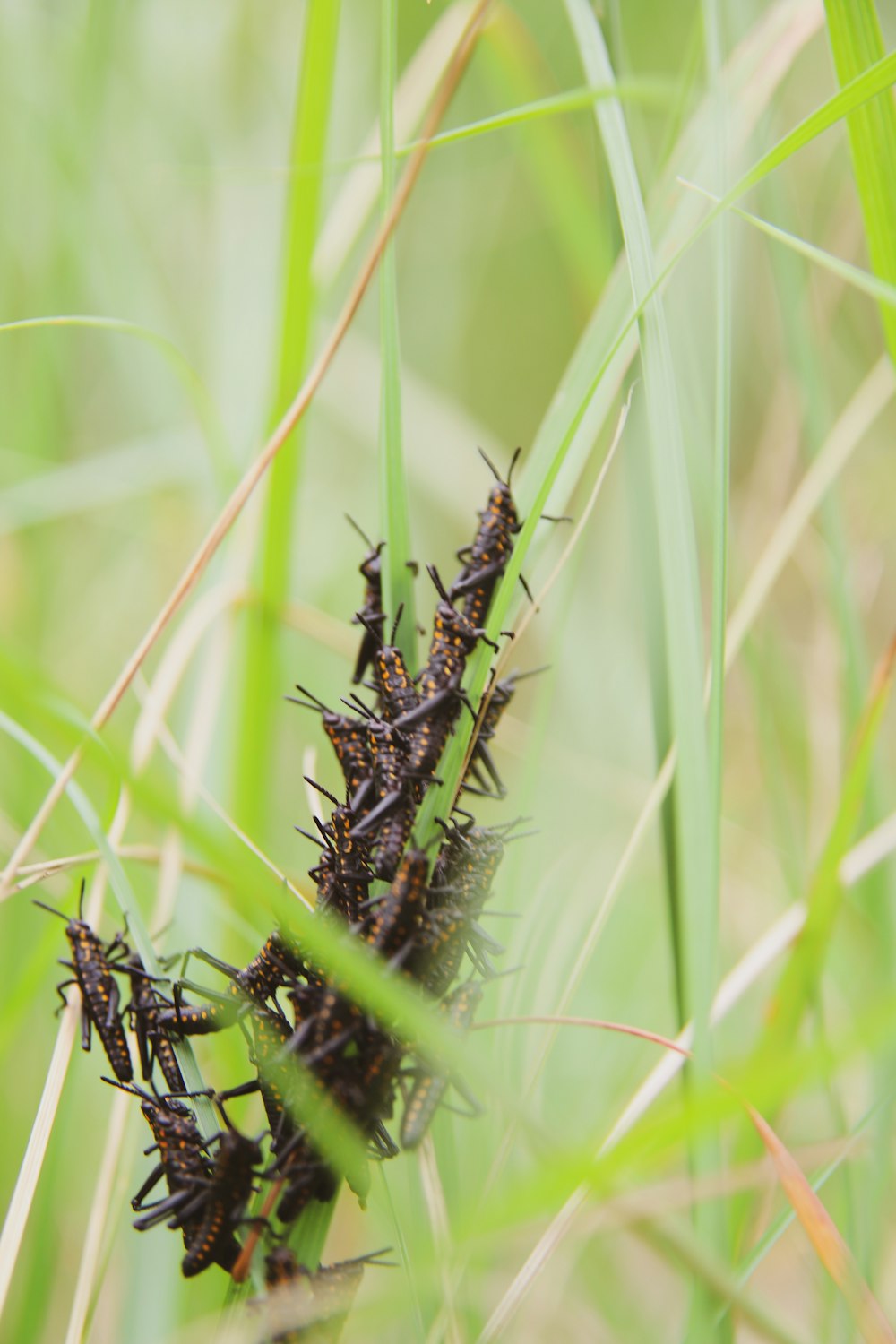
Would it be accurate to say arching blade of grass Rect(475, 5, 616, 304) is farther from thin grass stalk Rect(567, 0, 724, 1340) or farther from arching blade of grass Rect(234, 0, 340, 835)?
thin grass stalk Rect(567, 0, 724, 1340)

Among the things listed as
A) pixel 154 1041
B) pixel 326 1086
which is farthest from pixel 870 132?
pixel 154 1041

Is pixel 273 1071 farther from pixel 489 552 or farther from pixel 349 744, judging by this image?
pixel 489 552

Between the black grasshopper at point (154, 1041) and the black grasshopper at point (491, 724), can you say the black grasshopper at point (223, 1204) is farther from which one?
the black grasshopper at point (491, 724)

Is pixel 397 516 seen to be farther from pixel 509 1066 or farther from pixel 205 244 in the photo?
pixel 205 244

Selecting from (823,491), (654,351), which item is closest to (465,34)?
(654,351)

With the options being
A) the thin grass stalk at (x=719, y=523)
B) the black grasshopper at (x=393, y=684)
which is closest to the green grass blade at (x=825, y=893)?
the thin grass stalk at (x=719, y=523)

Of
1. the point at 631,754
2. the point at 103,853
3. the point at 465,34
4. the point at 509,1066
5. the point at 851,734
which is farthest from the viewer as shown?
the point at 631,754
